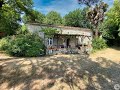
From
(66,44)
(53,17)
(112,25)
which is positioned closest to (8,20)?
(66,44)

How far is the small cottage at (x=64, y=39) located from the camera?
25.2 meters

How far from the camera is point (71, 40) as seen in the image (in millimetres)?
31438

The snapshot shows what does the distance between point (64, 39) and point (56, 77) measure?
18591mm

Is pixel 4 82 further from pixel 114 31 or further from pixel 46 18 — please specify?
pixel 46 18

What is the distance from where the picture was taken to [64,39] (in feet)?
98.8

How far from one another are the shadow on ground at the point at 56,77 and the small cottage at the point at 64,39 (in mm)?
10248

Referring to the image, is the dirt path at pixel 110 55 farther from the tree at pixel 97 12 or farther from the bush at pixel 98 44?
the tree at pixel 97 12

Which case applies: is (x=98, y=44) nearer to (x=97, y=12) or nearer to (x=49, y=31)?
(x=97, y=12)

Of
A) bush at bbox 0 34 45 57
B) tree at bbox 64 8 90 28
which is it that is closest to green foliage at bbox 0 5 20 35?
bush at bbox 0 34 45 57

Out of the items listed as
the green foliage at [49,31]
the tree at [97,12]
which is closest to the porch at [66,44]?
the green foliage at [49,31]

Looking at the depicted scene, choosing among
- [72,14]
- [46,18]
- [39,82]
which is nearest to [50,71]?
[39,82]

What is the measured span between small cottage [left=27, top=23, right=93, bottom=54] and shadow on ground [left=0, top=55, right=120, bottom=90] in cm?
1025

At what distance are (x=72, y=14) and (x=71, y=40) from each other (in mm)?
19626

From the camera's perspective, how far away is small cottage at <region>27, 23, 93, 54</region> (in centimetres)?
2519
